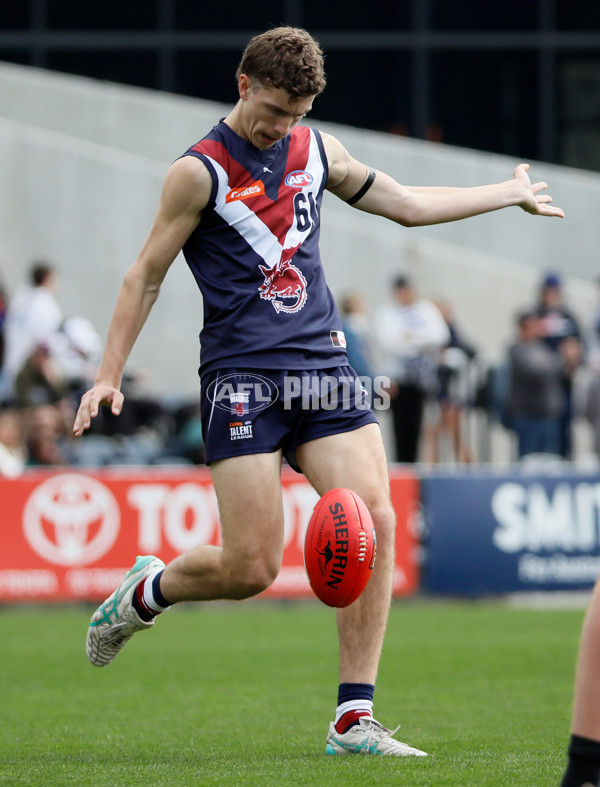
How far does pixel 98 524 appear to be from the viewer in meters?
11.6

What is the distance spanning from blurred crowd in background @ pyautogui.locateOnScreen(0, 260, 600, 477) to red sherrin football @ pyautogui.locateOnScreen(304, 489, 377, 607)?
7.81 meters

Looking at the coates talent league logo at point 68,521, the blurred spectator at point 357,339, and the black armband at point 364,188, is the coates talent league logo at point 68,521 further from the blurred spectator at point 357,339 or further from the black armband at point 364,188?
the black armband at point 364,188

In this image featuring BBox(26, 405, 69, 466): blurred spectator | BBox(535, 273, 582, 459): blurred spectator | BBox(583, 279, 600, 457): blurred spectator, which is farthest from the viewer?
BBox(535, 273, 582, 459): blurred spectator

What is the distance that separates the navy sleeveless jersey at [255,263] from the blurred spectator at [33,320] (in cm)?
828

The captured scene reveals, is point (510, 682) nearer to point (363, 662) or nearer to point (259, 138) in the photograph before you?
point (363, 662)

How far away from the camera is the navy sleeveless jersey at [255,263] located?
16.5ft

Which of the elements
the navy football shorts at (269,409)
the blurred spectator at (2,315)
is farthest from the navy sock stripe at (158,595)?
the blurred spectator at (2,315)

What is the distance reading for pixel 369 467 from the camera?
16.6 feet

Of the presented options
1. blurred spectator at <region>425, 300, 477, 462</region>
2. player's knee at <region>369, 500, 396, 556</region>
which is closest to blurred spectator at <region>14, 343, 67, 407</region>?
blurred spectator at <region>425, 300, 477, 462</region>

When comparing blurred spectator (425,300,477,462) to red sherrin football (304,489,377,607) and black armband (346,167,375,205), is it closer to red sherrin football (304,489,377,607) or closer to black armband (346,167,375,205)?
black armband (346,167,375,205)

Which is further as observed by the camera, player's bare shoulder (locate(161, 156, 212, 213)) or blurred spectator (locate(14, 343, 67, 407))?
blurred spectator (locate(14, 343, 67, 407))

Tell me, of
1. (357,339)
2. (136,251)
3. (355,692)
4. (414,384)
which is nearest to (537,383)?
(414,384)

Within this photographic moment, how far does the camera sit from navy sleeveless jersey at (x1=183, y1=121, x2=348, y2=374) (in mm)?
5016

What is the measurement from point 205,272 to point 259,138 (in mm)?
525
